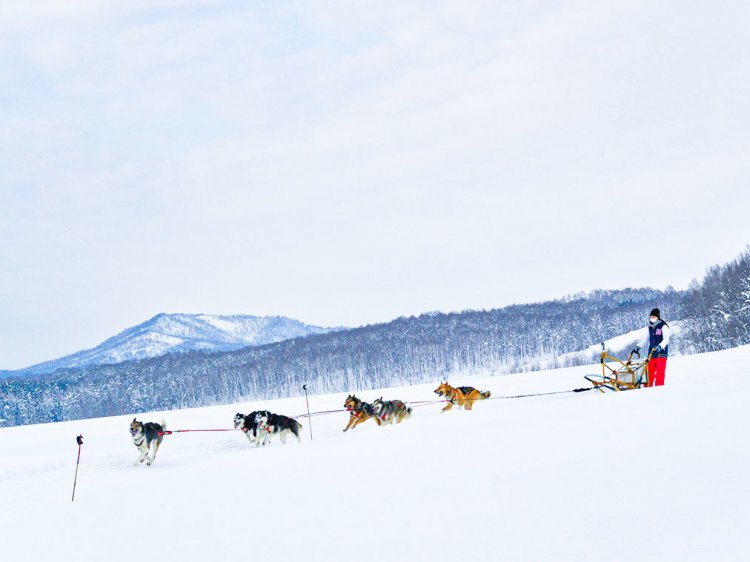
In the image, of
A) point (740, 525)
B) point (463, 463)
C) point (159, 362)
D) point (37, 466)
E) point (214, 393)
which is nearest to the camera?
point (740, 525)

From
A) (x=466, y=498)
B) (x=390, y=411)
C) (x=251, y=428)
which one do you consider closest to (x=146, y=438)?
(x=251, y=428)

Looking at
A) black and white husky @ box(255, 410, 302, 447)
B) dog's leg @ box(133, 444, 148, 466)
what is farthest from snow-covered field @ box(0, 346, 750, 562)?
black and white husky @ box(255, 410, 302, 447)

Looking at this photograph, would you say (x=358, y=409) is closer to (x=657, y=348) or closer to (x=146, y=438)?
(x=146, y=438)

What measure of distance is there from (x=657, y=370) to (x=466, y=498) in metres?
7.63

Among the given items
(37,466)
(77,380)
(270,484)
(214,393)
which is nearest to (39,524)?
(270,484)

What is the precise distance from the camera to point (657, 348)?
10.5 meters

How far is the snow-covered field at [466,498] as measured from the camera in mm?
3430

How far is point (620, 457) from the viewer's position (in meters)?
4.77

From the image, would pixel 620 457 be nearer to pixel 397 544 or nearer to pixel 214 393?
pixel 397 544

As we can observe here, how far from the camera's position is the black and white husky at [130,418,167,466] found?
37.2 ft

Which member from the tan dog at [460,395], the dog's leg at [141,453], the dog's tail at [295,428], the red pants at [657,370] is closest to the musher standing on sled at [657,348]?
the red pants at [657,370]

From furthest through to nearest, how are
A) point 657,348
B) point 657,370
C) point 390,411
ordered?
point 390,411 → point 657,370 → point 657,348

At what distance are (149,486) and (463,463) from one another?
3.45m

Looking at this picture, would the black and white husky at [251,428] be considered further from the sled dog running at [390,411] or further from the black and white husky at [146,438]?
the sled dog running at [390,411]
